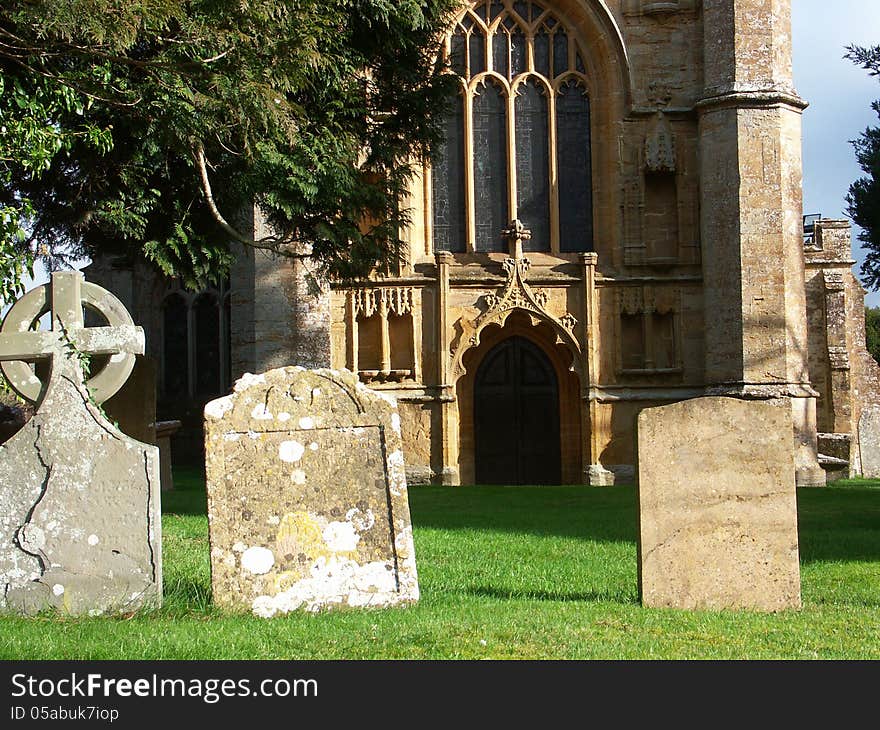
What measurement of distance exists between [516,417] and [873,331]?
1788 inches

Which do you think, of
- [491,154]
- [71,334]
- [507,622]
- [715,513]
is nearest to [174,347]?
[491,154]

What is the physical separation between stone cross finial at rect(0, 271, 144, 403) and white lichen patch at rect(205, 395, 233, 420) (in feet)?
2.80

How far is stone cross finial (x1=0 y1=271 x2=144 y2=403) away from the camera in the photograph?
716 centimetres

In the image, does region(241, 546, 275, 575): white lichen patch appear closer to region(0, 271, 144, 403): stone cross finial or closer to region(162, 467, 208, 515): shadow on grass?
region(0, 271, 144, 403): stone cross finial

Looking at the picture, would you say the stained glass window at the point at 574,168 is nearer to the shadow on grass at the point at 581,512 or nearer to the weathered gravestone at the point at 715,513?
the shadow on grass at the point at 581,512

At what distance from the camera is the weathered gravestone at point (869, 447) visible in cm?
2633

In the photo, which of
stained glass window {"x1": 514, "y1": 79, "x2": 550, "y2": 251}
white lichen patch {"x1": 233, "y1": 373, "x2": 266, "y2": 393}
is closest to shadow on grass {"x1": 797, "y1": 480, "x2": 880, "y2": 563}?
white lichen patch {"x1": 233, "y1": 373, "x2": 266, "y2": 393}

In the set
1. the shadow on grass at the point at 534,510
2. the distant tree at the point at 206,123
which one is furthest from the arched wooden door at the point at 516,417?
the distant tree at the point at 206,123

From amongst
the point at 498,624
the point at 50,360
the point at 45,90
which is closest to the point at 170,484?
the point at 45,90

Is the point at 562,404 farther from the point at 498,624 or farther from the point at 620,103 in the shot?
the point at 498,624

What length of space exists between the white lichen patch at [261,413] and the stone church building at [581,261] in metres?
12.1

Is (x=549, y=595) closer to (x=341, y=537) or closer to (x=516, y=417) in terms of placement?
(x=341, y=537)

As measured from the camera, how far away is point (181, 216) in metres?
13.3

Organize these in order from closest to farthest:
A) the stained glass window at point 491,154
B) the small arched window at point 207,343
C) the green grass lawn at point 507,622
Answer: the green grass lawn at point 507,622 → the stained glass window at point 491,154 → the small arched window at point 207,343
